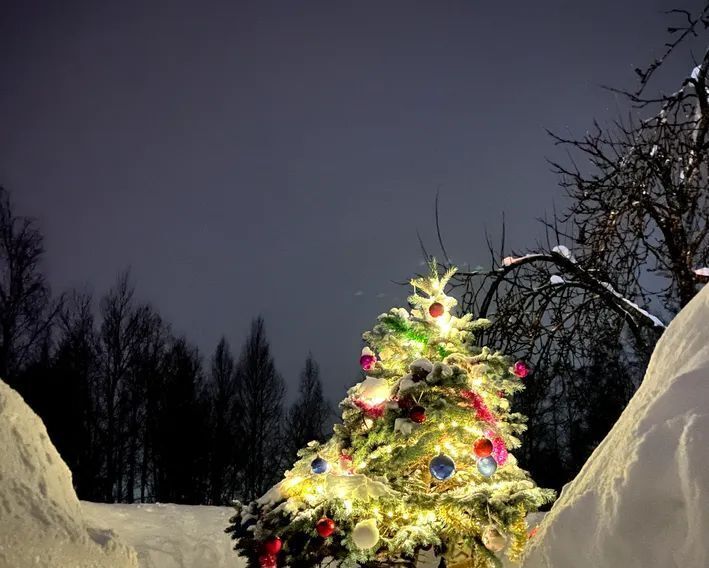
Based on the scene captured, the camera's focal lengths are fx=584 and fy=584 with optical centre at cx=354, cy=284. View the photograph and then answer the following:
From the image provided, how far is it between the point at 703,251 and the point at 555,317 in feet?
6.28

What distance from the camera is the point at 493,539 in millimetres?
3793

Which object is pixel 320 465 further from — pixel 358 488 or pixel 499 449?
pixel 499 449

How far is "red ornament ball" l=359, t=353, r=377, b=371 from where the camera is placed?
16.1 ft

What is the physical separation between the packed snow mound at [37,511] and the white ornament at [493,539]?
234 cm

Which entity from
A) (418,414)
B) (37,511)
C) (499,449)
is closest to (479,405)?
(499,449)

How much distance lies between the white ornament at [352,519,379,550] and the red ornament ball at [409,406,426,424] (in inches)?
30.7

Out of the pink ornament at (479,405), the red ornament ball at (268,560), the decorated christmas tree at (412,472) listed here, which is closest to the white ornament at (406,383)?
the decorated christmas tree at (412,472)

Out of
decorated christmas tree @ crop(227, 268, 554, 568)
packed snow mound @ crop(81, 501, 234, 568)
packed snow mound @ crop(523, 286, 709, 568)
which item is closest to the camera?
packed snow mound @ crop(523, 286, 709, 568)

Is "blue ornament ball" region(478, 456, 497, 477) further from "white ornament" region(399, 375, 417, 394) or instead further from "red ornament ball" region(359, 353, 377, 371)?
"red ornament ball" region(359, 353, 377, 371)

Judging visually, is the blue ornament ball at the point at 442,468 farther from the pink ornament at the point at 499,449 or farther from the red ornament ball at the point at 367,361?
the red ornament ball at the point at 367,361

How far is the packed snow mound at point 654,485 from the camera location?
221 centimetres

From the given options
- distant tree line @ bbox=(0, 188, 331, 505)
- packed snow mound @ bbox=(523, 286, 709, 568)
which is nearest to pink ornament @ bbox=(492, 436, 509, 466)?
packed snow mound @ bbox=(523, 286, 709, 568)

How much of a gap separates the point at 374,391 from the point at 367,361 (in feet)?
1.09

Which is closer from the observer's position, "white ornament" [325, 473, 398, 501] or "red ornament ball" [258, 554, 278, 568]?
"white ornament" [325, 473, 398, 501]
